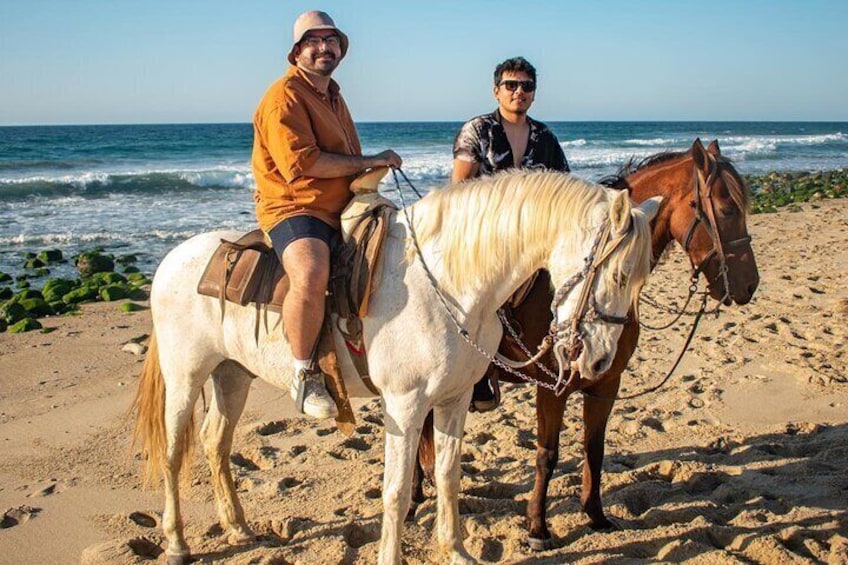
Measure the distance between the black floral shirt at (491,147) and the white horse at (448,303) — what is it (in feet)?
2.63

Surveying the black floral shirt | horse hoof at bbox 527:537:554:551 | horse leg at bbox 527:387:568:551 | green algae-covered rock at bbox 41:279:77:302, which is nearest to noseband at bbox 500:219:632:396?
horse leg at bbox 527:387:568:551

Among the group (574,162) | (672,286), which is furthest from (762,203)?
(574,162)

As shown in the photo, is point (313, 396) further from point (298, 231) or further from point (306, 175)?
point (306, 175)

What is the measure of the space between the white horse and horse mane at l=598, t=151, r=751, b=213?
0.74 metres

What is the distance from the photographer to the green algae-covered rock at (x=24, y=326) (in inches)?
320

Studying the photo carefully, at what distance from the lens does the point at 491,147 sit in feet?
12.6

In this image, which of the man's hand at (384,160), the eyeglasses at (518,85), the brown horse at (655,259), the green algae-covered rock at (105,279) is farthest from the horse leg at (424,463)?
the green algae-covered rock at (105,279)

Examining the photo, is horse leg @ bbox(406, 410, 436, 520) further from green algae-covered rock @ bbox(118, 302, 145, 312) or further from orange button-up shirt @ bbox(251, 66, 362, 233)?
green algae-covered rock @ bbox(118, 302, 145, 312)

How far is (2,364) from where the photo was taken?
6.92 meters

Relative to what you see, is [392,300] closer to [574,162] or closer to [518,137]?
[518,137]

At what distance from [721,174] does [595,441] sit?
4.70 feet

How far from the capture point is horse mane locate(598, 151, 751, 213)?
3449mm

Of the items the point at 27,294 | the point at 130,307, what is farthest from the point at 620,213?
the point at 27,294

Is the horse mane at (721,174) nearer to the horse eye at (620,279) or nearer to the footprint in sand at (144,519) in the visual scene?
the horse eye at (620,279)
